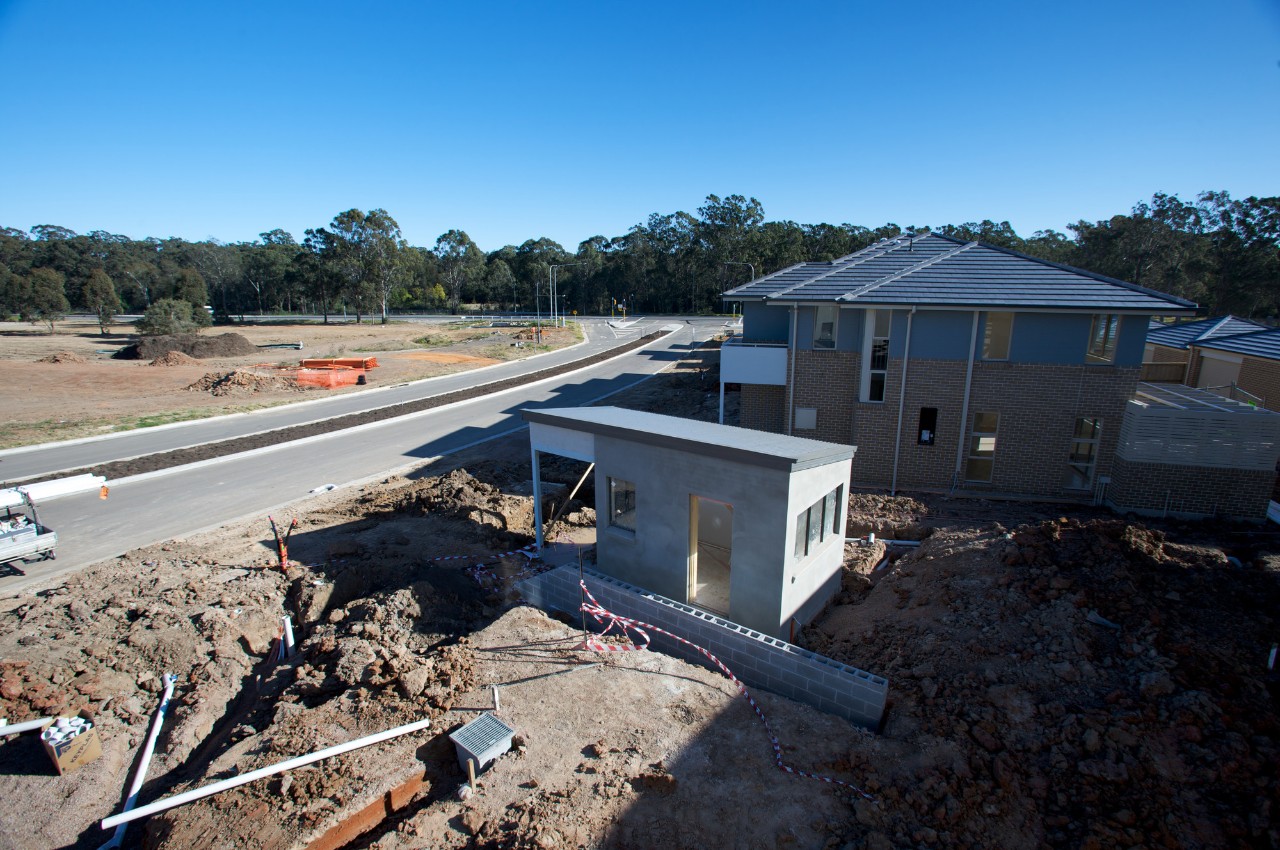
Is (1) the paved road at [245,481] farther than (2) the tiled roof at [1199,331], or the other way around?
(2) the tiled roof at [1199,331]

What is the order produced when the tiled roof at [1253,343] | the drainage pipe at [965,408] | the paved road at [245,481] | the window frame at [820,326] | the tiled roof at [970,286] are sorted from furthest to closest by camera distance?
the tiled roof at [1253,343] → the window frame at [820,326] → the drainage pipe at [965,408] → the tiled roof at [970,286] → the paved road at [245,481]

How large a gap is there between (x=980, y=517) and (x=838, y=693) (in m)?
8.50

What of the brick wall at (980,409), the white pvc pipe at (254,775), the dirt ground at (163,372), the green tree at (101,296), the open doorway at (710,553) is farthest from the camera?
the green tree at (101,296)

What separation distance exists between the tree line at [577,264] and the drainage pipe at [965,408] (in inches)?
2063

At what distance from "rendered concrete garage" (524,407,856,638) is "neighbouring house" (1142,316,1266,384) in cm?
2130

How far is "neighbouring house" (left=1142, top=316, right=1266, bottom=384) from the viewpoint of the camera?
76.6ft

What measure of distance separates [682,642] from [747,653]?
3.57ft

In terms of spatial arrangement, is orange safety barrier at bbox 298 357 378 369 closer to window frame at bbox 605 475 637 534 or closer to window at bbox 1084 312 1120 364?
window frame at bbox 605 475 637 534

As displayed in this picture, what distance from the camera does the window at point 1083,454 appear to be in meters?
15.7

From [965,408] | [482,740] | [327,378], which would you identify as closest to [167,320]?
[327,378]

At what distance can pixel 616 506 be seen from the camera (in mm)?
11000

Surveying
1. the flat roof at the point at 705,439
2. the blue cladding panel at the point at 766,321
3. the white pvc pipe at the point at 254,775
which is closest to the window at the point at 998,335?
the blue cladding panel at the point at 766,321

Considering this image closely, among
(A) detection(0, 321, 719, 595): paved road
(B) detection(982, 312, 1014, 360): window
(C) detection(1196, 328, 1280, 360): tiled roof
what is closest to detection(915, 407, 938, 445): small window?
(B) detection(982, 312, 1014, 360): window

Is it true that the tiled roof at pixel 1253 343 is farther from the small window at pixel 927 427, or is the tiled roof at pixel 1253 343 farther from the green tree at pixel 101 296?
the green tree at pixel 101 296
